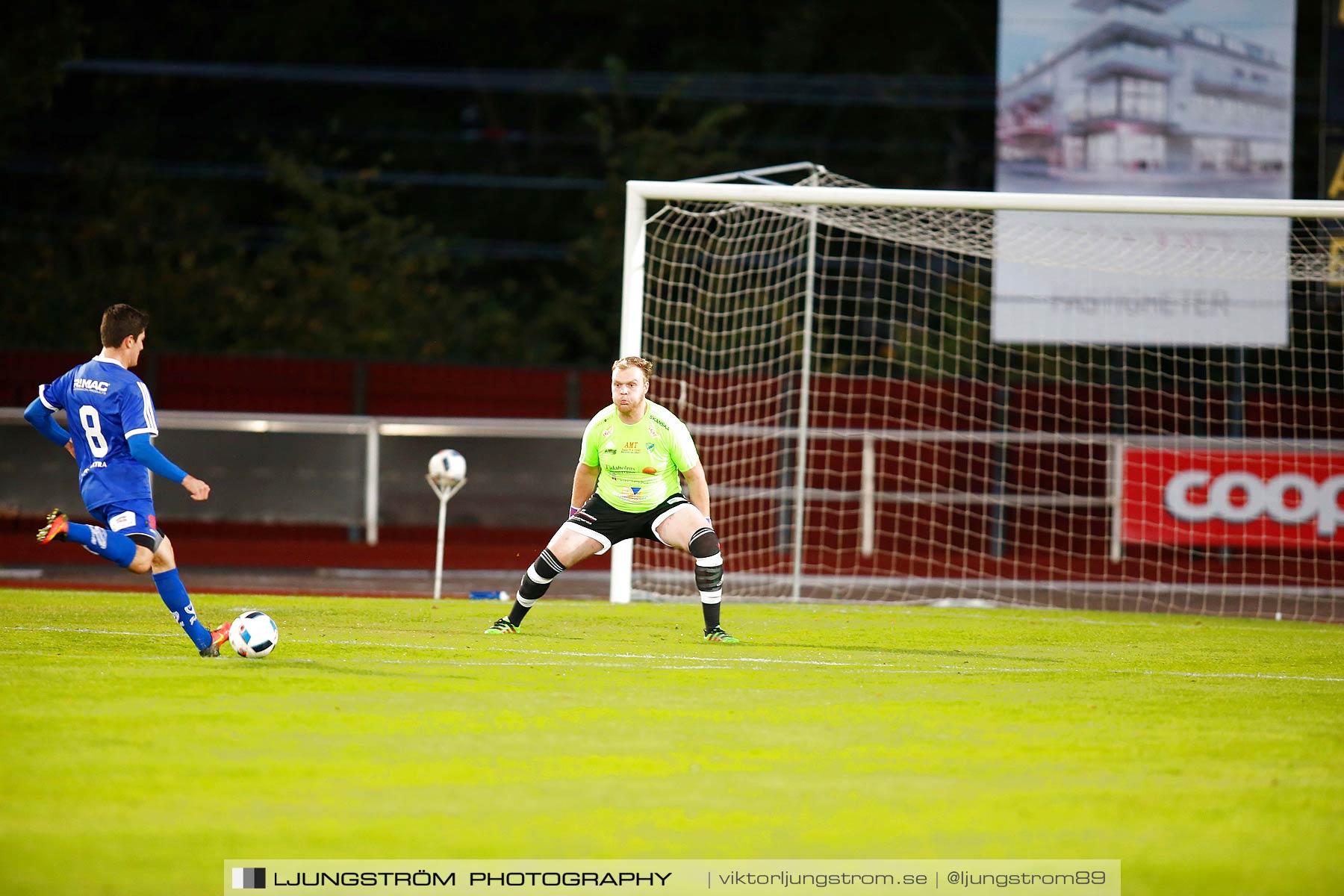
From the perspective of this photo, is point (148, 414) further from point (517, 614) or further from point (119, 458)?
point (517, 614)

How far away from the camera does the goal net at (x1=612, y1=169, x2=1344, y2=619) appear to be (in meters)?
14.0

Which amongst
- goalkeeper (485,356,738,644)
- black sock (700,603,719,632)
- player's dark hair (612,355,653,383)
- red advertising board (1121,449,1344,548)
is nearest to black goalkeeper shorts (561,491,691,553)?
goalkeeper (485,356,738,644)

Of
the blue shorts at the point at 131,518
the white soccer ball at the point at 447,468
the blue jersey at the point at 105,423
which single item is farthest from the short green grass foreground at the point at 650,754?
the white soccer ball at the point at 447,468

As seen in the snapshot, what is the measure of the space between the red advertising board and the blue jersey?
35.7 ft

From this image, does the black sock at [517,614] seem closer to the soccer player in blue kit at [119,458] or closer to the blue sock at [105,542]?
the soccer player in blue kit at [119,458]

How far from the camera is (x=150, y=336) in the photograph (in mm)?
25172

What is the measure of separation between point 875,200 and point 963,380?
9064mm

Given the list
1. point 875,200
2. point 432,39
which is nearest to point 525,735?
point 875,200

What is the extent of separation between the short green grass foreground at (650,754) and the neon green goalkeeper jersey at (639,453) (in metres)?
0.88

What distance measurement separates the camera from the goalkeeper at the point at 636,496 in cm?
910

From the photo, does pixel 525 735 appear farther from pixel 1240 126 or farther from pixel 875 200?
pixel 1240 126

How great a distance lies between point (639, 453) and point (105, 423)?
121 inches

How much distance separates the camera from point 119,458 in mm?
7672

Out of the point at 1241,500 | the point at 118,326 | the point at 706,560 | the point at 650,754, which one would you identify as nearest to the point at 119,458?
the point at 118,326
